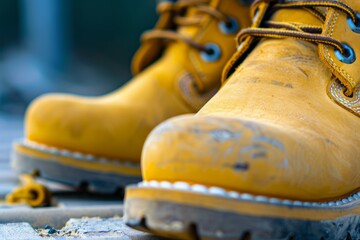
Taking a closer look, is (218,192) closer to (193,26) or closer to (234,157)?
(234,157)

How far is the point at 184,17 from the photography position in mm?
2055

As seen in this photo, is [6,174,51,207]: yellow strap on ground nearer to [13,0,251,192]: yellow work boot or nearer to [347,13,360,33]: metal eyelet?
[13,0,251,192]: yellow work boot

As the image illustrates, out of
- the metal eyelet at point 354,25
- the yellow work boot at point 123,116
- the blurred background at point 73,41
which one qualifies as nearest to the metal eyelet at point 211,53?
the yellow work boot at point 123,116

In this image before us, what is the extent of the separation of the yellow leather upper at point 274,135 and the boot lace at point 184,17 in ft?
1.68

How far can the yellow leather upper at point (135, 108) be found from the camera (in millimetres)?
1834

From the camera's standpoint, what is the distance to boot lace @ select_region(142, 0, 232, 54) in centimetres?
186

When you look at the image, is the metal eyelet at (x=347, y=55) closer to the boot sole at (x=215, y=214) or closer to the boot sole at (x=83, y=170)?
the boot sole at (x=215, y=214)

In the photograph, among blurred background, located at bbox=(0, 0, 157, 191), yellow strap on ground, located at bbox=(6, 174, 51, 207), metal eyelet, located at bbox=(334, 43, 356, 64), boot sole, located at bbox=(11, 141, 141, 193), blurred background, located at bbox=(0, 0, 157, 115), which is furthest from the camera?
blurred background, located at bbox=(0, 0, 157, 115)

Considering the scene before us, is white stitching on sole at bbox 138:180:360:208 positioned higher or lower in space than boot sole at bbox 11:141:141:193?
higher

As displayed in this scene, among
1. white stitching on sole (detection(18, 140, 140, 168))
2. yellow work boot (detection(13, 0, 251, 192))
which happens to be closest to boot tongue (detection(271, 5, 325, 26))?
yellow work boot (detection(13, 0, 251, 192))

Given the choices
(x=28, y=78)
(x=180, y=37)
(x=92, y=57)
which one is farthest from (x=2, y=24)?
(x=180, y=37)

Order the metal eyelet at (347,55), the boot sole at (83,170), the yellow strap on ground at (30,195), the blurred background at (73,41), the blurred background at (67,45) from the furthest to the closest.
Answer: the blurred background at (73,41)
the blurred background at (67,45)
the boot sole at (83,170)
the yellow strap on ground at (30,195)
the metal eyelet at (347,55)

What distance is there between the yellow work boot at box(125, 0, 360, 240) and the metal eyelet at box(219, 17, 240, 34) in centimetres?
49

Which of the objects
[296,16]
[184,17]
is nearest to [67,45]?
[184,17]
